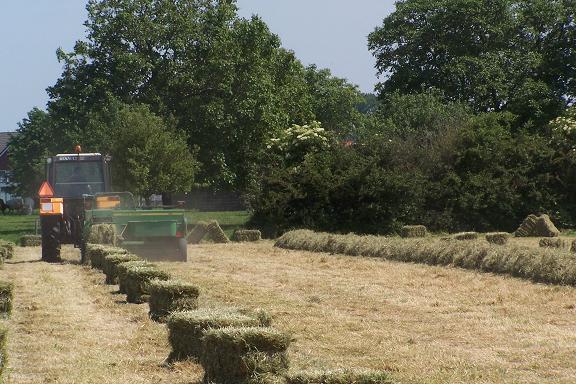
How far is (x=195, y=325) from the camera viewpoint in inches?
379

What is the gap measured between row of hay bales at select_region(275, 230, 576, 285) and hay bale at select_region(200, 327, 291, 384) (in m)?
10.0

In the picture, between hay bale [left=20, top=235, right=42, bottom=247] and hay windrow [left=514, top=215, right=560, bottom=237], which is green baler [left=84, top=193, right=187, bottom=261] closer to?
hay bale [left=20, top=235, right=42, bottom=247]

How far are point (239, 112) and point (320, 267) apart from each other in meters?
24.1

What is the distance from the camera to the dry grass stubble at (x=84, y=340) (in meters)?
9.45

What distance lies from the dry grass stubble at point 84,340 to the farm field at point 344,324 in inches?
0.5

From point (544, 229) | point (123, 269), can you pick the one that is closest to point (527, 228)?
point (544, 229)

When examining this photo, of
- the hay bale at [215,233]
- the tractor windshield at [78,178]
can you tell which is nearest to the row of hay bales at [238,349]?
the tractor windshield at [78,178]

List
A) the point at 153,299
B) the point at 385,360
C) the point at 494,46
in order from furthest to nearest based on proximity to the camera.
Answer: the point at 494,46 → the point at 153,299 → the point at 385,360

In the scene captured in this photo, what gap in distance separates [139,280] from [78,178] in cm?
1257

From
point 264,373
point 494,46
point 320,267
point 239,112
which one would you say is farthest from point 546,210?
point 264,373

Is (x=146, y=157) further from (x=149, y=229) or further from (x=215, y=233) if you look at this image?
(x=149, y=229)

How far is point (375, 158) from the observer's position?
124 feet

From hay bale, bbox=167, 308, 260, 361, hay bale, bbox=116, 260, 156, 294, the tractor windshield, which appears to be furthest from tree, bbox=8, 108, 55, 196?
hay bale, bbox=167, 308, 260, 361

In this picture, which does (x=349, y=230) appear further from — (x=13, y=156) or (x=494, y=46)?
(x=13, y=156)
